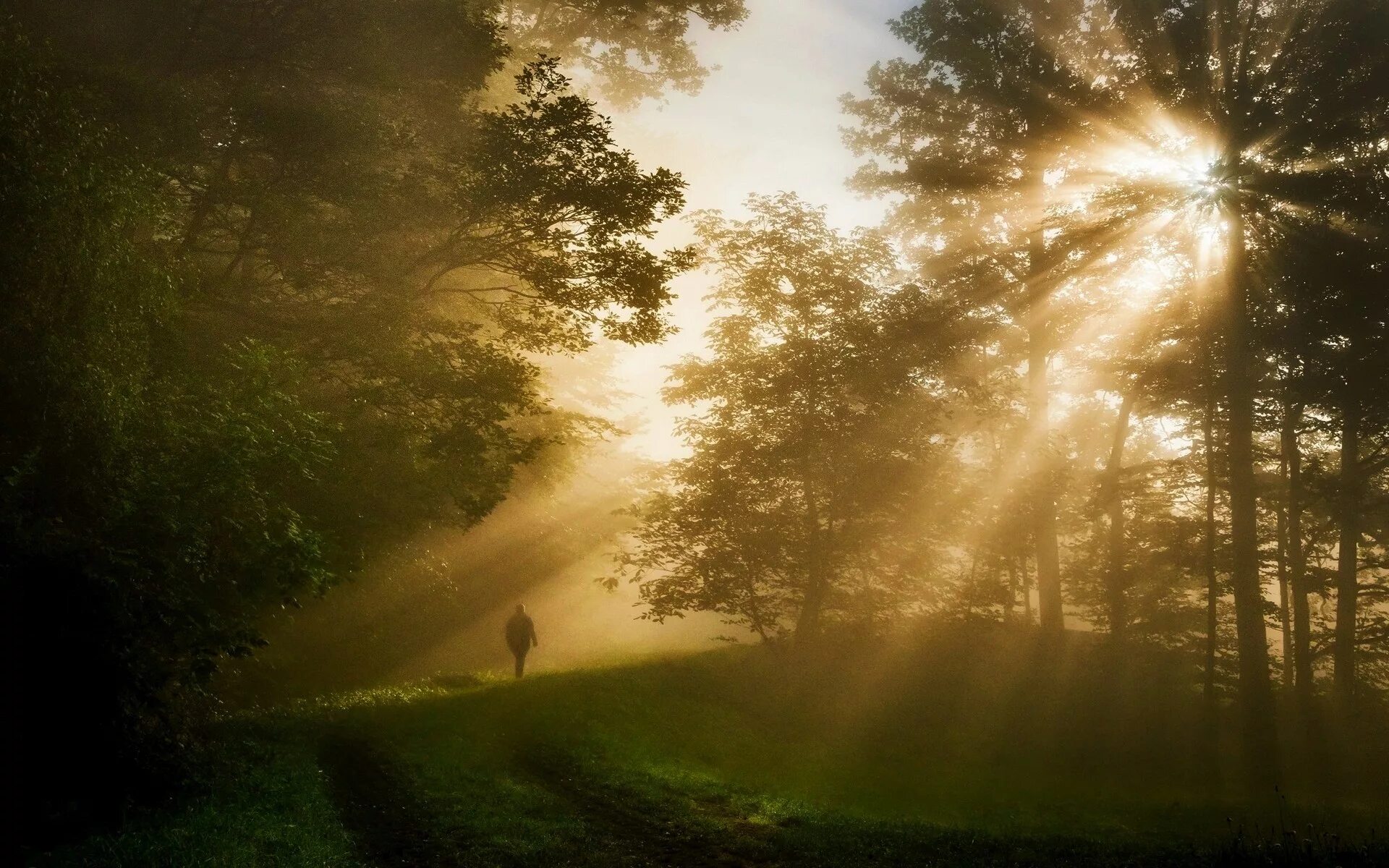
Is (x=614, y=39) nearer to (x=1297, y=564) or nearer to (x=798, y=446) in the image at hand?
(x=798, y=446)

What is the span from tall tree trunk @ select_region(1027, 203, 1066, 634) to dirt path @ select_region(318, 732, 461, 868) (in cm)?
1914

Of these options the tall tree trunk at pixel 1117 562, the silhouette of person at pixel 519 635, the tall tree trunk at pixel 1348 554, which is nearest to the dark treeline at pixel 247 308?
the silhouette of person at pixel 519 635

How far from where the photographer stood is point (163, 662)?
10539 millimetres

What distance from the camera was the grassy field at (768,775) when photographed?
10.1 m

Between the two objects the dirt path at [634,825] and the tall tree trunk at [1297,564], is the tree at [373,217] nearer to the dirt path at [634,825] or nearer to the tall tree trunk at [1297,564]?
the dirt path at [634,825]

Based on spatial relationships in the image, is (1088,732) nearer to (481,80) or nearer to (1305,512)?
(1305,512)

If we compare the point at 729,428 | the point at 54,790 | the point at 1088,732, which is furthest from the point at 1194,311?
the point at 54,790

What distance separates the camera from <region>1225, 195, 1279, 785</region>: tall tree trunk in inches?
720

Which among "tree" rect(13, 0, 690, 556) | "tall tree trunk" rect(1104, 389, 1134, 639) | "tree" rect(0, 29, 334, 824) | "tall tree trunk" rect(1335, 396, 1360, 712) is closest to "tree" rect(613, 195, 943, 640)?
"tree" rect(13, 0, 690, 556)

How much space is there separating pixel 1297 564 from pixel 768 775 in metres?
18.6

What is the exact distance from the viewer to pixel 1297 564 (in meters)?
24.5

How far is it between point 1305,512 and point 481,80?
101ft

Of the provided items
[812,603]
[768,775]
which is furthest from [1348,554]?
[768,775]

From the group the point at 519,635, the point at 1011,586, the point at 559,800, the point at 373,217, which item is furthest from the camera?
the point at 1011,586
